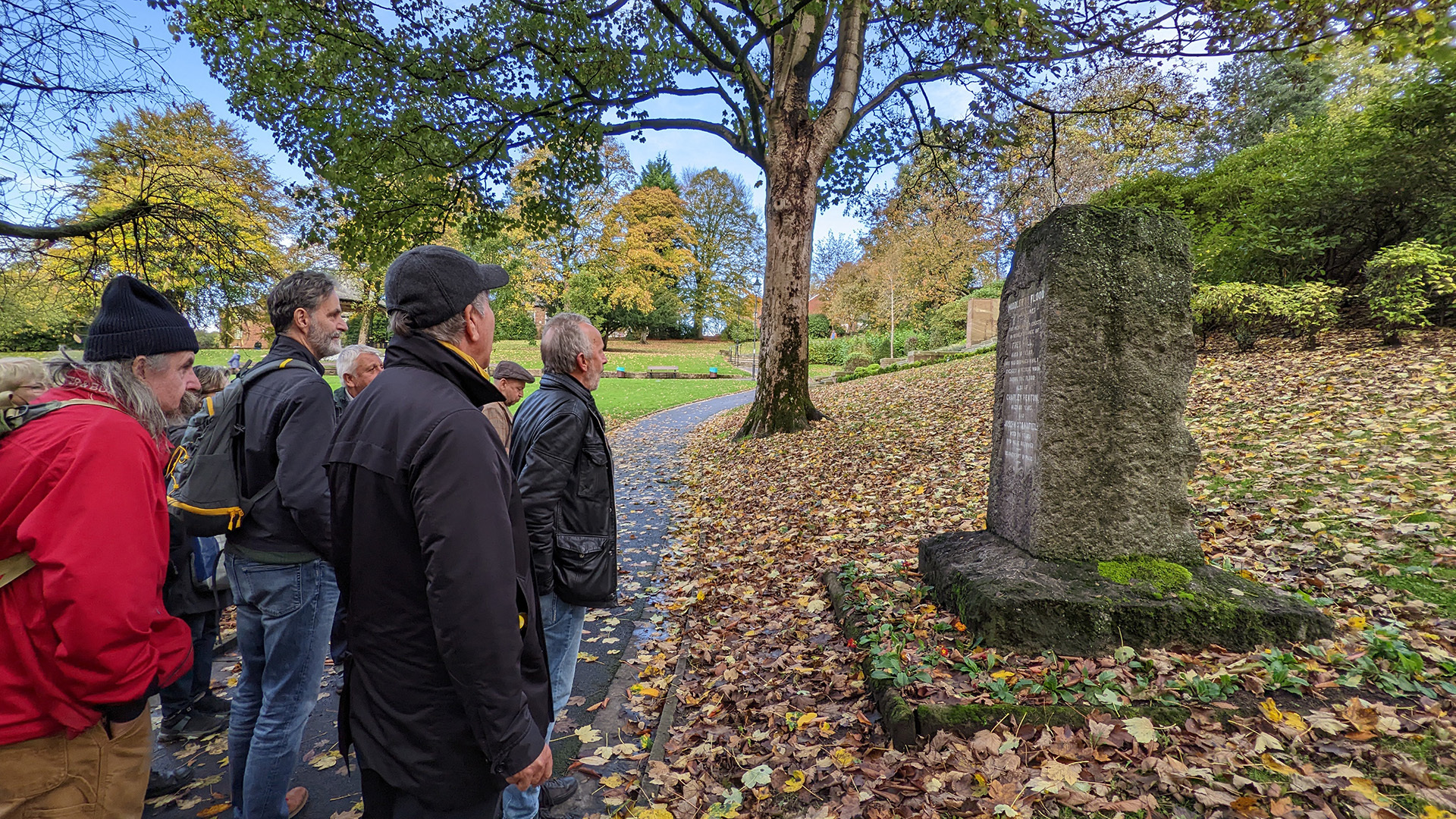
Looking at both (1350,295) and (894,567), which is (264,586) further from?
(1350,295)

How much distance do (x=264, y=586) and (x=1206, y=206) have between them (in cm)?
1576

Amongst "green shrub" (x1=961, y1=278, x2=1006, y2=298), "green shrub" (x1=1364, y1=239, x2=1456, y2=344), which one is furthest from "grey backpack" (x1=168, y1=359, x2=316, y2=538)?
"green shrub" (x1=961, y1=278, x2=1006, y2=298)

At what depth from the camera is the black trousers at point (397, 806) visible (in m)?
1.75

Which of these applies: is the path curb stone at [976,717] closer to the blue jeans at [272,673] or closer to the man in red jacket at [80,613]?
the blue jeans at [272,673]

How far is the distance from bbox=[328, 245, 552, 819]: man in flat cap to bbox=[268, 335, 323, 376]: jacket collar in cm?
152

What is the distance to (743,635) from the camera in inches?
185

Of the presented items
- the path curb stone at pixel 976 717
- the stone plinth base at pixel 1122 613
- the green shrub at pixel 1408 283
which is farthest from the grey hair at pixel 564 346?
the green shrub at pixel 1408 283

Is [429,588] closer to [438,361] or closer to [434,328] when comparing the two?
[438,361]

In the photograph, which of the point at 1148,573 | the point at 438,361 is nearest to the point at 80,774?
the point at 438,361

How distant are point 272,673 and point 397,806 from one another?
144cm

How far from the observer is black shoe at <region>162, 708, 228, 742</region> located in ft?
12.2

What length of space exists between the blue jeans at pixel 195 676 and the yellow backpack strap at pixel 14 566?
2716mm

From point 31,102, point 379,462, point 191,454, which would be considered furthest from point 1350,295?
point 31,102

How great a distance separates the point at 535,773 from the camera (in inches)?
67.5
